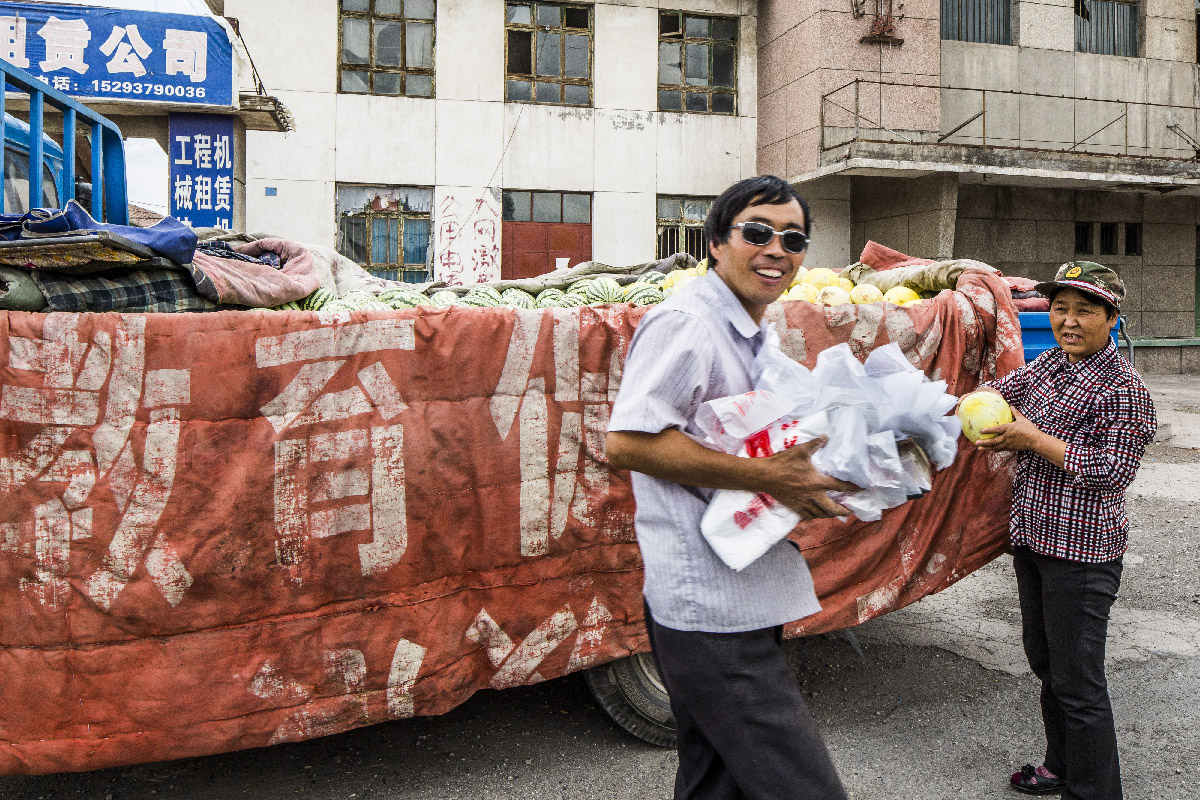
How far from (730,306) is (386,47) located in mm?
15352

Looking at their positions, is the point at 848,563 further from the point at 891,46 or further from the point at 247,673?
the point at 891,46

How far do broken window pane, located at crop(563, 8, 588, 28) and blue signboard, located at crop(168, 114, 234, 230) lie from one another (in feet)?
20.6

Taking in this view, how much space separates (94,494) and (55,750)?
746 mm

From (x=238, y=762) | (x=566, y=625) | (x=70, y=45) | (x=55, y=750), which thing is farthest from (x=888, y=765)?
(x=70, y=45)

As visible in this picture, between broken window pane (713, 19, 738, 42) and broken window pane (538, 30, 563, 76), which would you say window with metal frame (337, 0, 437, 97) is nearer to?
broken window pane (538, 30, 563, 76)

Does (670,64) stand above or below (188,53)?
above

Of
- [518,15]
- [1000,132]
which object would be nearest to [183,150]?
[518,15]

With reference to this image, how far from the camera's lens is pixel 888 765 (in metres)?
3.21

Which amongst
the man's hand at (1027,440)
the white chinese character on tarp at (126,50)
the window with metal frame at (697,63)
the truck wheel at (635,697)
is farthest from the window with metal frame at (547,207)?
the man's hand at (1027,440)

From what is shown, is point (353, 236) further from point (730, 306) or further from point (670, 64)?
point (730, 306)

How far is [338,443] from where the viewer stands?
9.21 ft

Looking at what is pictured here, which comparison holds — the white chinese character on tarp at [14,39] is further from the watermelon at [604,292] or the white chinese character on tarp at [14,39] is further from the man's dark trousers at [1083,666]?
the man's dark trousers at [1083,666]

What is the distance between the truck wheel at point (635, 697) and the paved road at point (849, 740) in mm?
89

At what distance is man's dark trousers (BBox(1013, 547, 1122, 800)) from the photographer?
269cm
